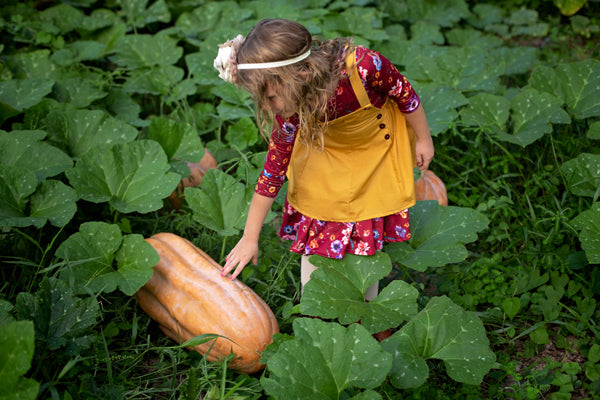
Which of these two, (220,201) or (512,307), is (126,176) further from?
(512,307)

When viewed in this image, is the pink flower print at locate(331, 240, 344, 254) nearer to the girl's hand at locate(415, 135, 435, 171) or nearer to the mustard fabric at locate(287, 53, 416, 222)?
the mustard fabric at locate(287, 53, 416, 222)

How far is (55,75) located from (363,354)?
255 centimetres

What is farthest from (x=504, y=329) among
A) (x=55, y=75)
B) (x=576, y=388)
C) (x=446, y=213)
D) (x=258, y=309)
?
(x=55, y=75)

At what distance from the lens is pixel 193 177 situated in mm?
2686

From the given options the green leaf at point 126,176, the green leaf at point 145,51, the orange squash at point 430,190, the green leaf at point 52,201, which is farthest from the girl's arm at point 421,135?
the green leaf at point 145,51

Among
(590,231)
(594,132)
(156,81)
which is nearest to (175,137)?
(156,81)

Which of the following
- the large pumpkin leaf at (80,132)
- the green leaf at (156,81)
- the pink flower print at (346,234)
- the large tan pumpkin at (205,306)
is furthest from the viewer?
the green leaf at (156,81)

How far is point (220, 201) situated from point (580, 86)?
190cm

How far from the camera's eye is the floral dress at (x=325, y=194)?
5.83ft

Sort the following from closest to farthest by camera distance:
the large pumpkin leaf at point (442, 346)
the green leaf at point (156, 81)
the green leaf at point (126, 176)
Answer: the large pumpkin leaf at point (442, 346) → the green leaf at point (126, 176) → the green leaf at point (156, 81)

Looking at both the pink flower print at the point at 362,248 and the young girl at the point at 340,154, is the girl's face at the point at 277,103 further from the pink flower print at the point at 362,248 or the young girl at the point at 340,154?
the pink flower print at the point at 362,248

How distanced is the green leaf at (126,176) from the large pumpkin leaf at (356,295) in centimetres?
73

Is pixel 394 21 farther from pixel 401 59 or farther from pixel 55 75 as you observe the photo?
pixel 55 75

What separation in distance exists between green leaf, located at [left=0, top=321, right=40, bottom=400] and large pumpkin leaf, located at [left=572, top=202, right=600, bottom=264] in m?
1.80
